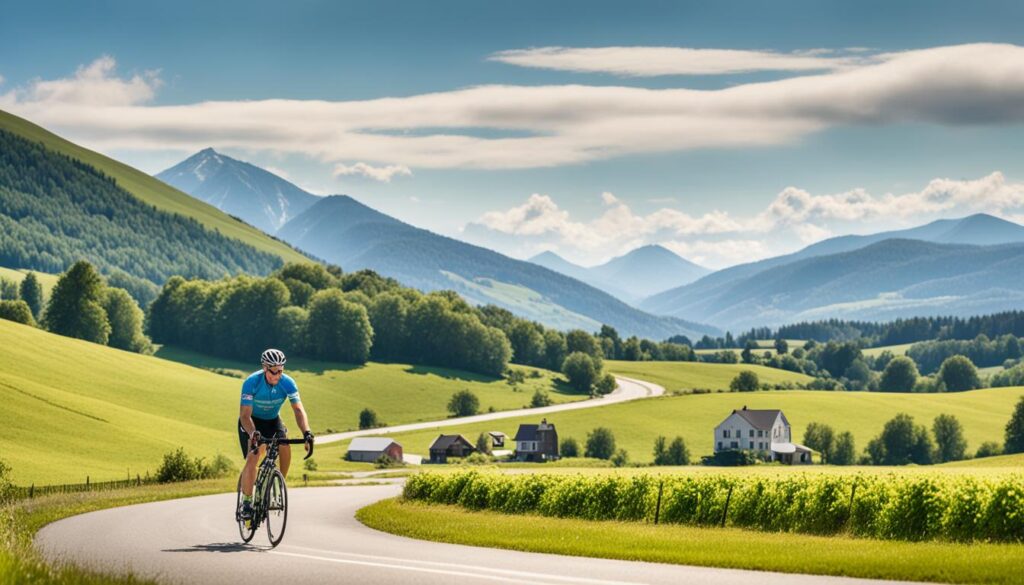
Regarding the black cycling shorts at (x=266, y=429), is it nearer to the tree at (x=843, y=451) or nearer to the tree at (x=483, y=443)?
the tree at (x=483, y=443)

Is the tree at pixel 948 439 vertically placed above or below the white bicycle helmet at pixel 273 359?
below

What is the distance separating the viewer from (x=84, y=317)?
166 meters

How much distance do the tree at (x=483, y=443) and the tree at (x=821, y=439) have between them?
4591 cm

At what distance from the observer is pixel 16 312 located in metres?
160

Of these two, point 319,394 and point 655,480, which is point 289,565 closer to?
point 655,480

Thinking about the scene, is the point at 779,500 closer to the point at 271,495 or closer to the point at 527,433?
the point at 271,495

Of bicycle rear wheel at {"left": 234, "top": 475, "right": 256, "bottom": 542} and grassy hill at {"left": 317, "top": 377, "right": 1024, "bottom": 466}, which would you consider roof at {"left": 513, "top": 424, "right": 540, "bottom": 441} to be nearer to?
grassy hill at {"left": 317, "top": 377, "right": 1024, "bottom": 466}

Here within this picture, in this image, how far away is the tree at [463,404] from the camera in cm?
17550

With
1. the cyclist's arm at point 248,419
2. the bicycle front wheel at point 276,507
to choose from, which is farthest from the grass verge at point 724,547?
the cyclist's arm at point 248,419

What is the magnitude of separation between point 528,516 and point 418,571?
1470 centimetres

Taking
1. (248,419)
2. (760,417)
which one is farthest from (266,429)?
(760,417)

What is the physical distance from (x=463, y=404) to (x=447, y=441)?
116 ft

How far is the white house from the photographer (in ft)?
501

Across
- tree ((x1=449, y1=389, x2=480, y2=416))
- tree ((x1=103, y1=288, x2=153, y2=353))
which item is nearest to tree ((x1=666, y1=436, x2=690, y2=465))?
tree ((x1=449, y1=389, x2=480, y2=416))
